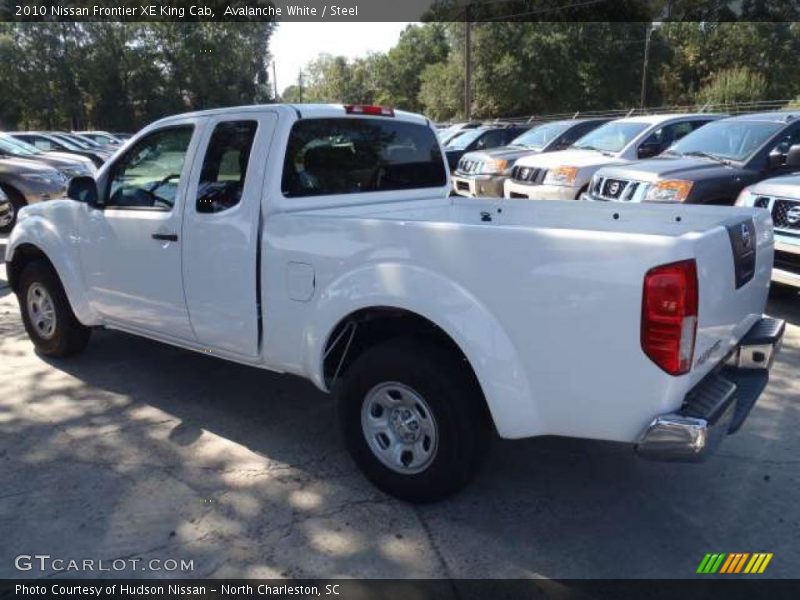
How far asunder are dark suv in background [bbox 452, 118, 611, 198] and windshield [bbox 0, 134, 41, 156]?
8.19 metres

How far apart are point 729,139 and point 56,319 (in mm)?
7256

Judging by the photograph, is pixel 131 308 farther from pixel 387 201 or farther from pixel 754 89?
pixel 754 89

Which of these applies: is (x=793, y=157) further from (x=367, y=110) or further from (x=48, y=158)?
(x=48, y=158)

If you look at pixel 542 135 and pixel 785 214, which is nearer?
pixel 785 214

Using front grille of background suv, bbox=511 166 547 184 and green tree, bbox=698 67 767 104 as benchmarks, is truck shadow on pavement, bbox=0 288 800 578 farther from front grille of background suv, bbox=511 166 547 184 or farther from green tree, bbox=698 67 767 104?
green tree, bbox=698 67 767 104

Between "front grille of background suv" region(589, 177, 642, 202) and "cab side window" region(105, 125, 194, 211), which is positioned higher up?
"cab side window" region(105, 125, 194, 211)

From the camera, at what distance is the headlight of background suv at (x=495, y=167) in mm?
12133

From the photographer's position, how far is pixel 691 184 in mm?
6977

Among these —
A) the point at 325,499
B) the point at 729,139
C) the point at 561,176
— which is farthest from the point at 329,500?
the point at 561,176

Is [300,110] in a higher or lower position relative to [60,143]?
higher

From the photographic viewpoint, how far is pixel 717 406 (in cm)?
271

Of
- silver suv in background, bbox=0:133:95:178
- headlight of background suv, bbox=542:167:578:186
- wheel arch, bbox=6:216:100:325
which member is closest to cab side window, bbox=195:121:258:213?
wheel arch, bbox=6:216:100:325

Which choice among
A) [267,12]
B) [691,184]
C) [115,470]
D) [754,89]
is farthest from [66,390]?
[267,12]

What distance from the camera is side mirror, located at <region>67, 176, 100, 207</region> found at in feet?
14.7
